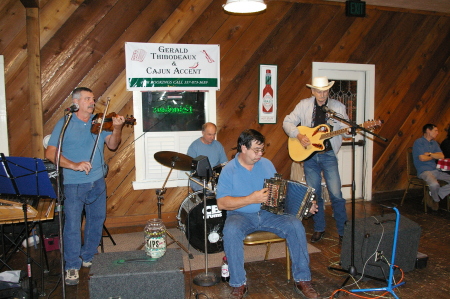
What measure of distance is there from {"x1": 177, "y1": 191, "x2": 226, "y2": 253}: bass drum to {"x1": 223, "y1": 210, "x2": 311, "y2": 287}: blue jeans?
21.4 inches

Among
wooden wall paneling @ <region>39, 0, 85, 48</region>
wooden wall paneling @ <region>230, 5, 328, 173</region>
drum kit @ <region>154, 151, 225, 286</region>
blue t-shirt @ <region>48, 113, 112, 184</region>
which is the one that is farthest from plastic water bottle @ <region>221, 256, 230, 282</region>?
wooden wall paneling @ <region>39, 0, 85, 48</region>

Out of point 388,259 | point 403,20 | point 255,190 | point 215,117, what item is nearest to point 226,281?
point 255,190

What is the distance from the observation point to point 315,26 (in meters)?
5.65

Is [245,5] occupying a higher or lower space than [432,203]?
higher

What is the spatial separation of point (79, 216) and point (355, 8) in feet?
16.0

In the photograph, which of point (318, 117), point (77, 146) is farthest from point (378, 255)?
point (77, 146)

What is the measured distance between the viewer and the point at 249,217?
323cm

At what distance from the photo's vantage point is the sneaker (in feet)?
10.8

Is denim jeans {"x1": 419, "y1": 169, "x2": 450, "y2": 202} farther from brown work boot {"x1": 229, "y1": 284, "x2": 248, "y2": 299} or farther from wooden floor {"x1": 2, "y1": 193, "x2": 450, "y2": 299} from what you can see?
brown work boot {"x1": 229, "y1": 284, "x2": 248, "y2": 299}

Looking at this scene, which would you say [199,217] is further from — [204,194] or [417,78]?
[417,78]

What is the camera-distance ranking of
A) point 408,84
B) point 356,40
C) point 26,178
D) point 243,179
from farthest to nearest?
point 408,84 < point 356,40 < point 243,179 < point 26,178

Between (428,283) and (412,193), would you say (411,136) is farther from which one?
(428,283)

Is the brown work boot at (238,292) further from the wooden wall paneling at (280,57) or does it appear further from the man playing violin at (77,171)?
the wooden wall paneling at (280,57)

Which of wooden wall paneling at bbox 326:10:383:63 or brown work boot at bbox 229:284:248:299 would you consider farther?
wooden wall paneling at bbox 326:10:383:63
